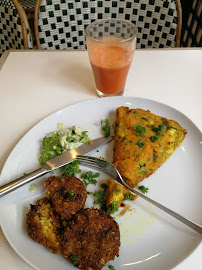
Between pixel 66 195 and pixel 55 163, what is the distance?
0.19 meters

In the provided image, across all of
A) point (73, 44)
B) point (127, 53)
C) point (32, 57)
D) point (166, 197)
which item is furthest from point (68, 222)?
point (73, 44)

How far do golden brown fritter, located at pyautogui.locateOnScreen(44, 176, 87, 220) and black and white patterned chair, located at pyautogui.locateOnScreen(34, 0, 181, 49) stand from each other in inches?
55.1

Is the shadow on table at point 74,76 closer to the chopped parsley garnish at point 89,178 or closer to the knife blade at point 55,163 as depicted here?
the knife blade at point 55,163

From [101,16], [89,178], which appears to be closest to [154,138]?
[89,178]

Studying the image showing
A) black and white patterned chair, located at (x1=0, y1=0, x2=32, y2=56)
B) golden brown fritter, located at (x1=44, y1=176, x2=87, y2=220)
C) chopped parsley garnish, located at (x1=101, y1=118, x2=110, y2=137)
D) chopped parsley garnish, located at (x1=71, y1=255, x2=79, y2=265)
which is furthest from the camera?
black and white patterned chair, located at (x1=0, y1=0, x2=32, y2=56)

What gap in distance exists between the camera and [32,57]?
5.65 ft

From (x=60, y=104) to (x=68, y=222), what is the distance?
2.45 feet

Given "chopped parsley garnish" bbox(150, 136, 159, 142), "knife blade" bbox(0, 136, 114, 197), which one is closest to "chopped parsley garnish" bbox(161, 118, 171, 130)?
"chopped parsley garnish" bbox(150, 136, 159, 142)

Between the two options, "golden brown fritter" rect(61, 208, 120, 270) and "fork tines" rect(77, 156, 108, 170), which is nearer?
"golden brown fritter" rect(61, 208, 120, 270)

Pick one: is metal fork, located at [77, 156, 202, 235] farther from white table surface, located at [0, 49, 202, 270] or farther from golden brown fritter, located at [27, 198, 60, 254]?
white table surface, located at [0, 49, 202, 270]

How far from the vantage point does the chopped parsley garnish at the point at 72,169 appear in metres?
1.07

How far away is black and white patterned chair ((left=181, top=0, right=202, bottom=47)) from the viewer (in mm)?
2638

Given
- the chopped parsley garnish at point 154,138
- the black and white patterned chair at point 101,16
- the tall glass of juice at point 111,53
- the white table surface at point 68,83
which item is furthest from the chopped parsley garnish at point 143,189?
the black and white patterned chair at point 101,16

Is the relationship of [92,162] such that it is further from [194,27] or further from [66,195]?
[194,27]
